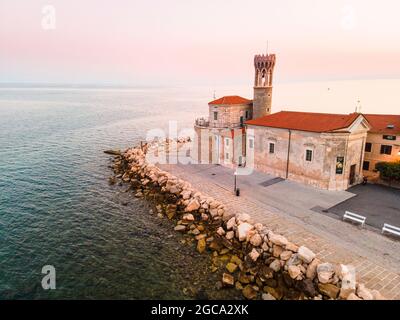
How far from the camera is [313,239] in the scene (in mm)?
16766

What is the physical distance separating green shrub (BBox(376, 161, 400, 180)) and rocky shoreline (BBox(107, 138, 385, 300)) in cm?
1479

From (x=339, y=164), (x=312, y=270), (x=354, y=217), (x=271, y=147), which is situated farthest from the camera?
(x=271, y=147)

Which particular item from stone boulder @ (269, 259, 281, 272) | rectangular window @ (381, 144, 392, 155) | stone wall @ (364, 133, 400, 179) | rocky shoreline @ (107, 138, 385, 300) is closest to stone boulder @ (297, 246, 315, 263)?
rocky shoreline @ (107, 138, 385, 300)

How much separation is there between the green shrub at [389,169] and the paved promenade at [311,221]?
5225mm

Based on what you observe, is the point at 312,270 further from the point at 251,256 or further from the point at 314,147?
the point at 314,147

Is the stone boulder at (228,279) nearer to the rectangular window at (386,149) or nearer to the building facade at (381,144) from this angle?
the building facade at (381,144)

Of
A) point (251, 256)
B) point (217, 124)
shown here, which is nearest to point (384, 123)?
point (217, 124)

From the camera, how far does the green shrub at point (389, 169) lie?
24.5 m

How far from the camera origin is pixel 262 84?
3350 cm

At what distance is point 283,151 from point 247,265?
45.3 ft

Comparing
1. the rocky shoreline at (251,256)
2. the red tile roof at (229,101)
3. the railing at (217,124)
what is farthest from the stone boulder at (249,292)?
the red tile roof at (229,101)

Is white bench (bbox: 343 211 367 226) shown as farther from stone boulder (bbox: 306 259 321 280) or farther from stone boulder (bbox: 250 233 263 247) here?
stone boulder (bbox: 250 233 263 247)

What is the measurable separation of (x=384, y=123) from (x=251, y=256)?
67.3ft
